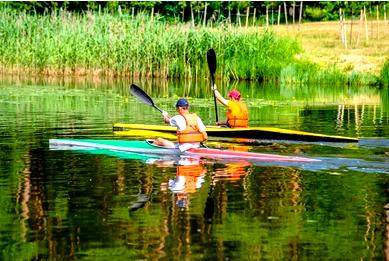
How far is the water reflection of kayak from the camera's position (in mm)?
16453

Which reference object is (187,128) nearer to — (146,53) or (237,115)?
(237,115)

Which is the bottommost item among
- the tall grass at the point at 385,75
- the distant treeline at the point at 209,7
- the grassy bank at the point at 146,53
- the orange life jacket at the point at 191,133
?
the orange life jacket at the point at 191,133

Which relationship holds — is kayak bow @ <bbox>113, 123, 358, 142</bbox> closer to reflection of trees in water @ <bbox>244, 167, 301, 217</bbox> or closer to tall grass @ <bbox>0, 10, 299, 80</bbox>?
reflection of trees in water @ <bbox>244, 167, 301, 217</bbox>

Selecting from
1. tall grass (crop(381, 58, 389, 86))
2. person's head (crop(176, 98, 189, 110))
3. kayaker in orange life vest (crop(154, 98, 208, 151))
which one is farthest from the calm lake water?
tall grass (crop(381, 58, 389, 86))

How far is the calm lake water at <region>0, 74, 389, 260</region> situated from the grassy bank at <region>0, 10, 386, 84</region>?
1773cm

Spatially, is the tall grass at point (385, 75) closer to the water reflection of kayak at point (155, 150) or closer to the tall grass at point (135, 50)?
the tall grass at point (135, 50)

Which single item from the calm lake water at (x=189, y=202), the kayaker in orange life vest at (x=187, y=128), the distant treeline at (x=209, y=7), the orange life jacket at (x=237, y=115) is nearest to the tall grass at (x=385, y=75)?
the calm lake water at (x=189, y=202)

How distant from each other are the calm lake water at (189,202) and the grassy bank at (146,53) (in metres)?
17.7

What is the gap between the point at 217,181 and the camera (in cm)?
1470

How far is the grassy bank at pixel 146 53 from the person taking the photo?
41.3m

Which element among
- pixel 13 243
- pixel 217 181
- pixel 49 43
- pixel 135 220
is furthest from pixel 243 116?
pixel 49 43

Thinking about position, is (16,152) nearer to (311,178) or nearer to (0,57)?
(311,178)

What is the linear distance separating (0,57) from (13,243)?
1277 inches

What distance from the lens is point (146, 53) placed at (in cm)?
4131
